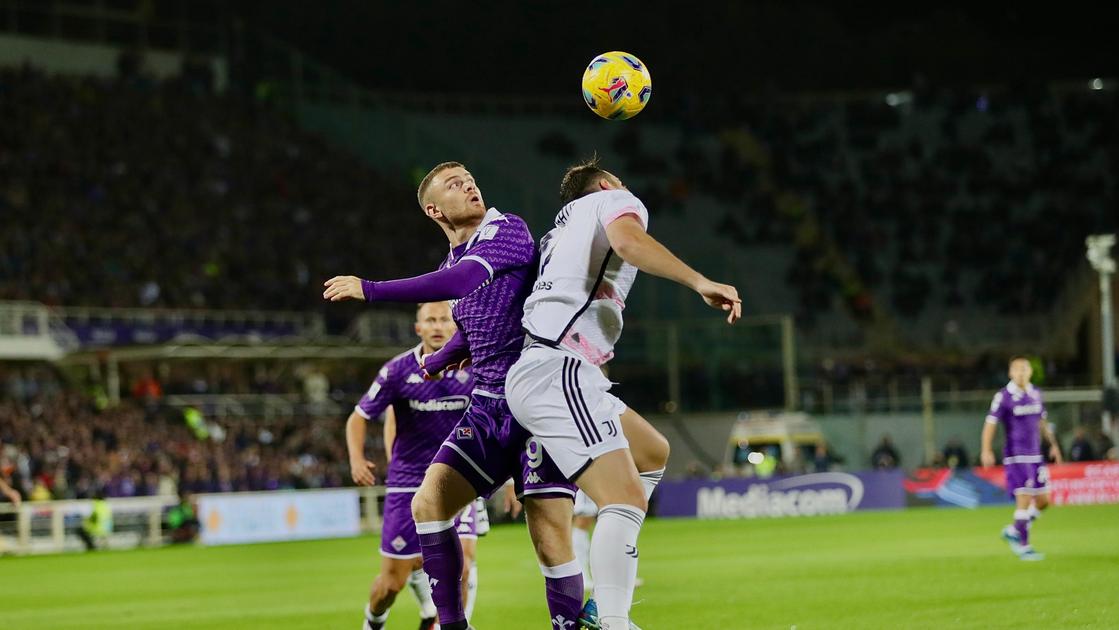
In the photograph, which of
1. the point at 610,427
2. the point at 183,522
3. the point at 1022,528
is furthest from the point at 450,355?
the point at 183,522

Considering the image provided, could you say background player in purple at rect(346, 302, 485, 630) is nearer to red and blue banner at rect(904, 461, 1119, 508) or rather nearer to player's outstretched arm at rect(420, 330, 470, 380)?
player's outstretched arm at rect(420, 330, 470, 380)

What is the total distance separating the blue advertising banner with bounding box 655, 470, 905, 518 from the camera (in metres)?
34.1

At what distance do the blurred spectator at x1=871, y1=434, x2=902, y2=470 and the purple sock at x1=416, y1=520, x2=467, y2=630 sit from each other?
97.4 feet

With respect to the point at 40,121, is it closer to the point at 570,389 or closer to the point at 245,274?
the point at 245,274

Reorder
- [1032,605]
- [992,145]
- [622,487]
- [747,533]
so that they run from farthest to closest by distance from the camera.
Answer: [992,145], [747,533], [1032,605], [622,487]

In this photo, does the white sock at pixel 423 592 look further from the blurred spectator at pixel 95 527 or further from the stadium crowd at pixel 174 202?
the stadium crowd at pixel 174 202

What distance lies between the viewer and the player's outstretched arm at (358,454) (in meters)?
10.1

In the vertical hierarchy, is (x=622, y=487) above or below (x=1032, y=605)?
above

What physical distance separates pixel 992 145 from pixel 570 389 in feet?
172

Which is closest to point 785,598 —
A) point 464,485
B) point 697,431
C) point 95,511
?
point 464,485

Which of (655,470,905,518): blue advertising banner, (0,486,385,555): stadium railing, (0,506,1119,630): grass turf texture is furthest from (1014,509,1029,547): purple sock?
(0,486,385,555): stadium railing

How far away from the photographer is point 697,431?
4222 cm

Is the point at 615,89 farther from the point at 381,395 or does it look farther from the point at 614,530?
the point at 381,395

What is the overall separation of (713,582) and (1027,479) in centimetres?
417
